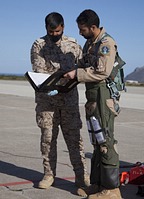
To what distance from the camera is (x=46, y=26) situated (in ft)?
17.8

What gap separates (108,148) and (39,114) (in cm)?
104

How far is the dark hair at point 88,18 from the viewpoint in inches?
192

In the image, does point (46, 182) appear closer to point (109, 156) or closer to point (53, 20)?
point (109, 156)

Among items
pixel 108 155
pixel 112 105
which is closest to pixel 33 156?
pixel 108 155

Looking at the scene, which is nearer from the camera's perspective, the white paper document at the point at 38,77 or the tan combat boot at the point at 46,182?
the white paper document at the point at 38,77

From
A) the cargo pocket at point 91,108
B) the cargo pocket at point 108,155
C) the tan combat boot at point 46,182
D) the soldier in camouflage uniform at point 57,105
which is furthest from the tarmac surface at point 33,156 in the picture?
the cargo pocket at point 91,108

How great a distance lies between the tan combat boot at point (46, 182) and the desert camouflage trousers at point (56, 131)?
0.05 m

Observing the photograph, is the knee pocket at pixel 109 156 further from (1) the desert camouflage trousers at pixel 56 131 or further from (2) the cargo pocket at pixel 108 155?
(1) the desert camouflage trousers at pixel 56 131

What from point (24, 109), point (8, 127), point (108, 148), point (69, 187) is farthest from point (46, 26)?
point (24, 109)

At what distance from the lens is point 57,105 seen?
219 inches

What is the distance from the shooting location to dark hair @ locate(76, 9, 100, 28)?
488 centimetres

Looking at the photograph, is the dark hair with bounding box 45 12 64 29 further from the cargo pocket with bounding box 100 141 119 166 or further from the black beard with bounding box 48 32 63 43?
the cargo pocket with bounding box 100 141 119 166

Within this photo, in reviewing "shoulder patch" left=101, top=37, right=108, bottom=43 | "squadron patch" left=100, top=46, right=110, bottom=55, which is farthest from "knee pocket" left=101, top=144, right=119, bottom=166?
"shoulder patch" left=101, top=37, right=108, bottom=43

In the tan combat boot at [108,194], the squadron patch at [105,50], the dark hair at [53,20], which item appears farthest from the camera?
the dark hair at [53,20]
